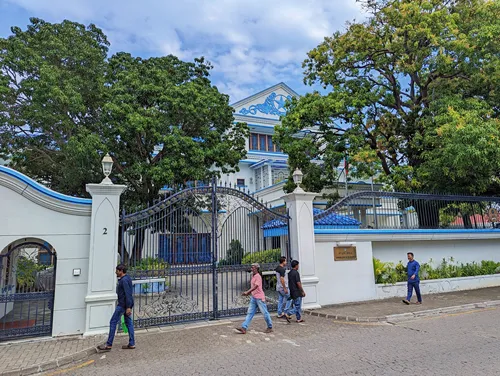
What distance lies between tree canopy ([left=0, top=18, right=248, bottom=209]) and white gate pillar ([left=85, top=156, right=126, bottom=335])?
4740 millimetres

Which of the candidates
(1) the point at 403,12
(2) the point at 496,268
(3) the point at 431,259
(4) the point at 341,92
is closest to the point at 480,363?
(3) the point at 431,259

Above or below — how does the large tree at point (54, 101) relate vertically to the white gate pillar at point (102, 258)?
above

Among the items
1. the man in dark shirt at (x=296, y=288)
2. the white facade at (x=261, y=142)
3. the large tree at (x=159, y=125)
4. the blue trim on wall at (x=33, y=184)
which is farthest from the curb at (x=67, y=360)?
the white facade at (x=261, y=142)

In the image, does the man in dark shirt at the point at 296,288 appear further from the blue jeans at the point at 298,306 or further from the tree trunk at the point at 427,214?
the tree trunk at the point at 427,214

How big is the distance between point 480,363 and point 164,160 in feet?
35.9

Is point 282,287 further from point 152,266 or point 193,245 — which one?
point 152,266

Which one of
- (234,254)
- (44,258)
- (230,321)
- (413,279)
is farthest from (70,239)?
(413,279)

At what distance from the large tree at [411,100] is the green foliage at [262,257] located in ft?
17.6

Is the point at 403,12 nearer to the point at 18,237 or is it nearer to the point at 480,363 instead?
the point at 480,363

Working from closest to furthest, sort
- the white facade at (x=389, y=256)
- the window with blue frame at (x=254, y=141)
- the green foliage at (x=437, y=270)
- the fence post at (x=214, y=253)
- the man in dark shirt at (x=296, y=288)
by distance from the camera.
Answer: the man in dark shirt at (x=296, y=288), the fence post at (x=214, y=253), the white facade at (x=389, y=256), the green foliage at (x=437, y=270), the window with blue frame at (x=254, y=141)

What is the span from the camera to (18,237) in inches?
298

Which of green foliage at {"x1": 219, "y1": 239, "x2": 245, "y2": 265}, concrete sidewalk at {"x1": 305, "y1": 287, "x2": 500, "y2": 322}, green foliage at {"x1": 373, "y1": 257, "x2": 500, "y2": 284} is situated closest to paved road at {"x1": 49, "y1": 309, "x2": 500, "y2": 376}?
concrete sidewalk at {"x1": 305, "y1": 287, "x2": 500, "y2": 322}

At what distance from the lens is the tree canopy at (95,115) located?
12945 millimetres

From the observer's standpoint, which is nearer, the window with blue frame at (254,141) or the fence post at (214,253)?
the fence post at (214,253)
